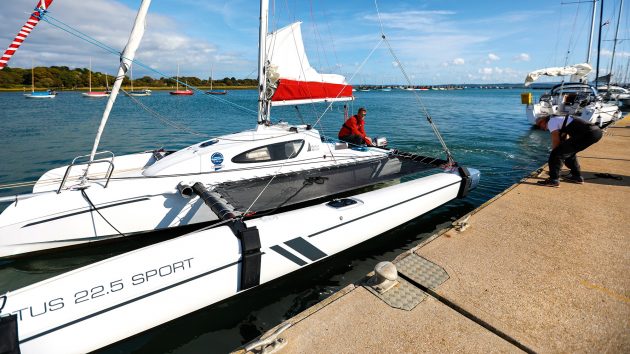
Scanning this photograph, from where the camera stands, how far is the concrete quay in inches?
105

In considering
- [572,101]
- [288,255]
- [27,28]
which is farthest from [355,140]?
[572,101]

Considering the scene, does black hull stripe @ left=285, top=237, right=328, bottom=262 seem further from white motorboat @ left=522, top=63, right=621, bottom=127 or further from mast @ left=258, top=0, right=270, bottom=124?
white motorboat @ left=522, top=63, right=621, bottom=127

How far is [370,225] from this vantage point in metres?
5.14

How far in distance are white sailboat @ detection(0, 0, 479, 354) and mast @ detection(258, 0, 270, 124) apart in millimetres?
30

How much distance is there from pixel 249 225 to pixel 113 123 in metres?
21.0

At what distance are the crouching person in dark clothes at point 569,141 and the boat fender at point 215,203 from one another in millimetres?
6514

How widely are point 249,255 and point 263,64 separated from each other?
5.16 metres

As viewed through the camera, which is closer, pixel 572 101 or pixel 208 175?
pixel 208 175

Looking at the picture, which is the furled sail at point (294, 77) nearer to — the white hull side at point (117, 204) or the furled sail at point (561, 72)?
the white hull side at point (117, 204)

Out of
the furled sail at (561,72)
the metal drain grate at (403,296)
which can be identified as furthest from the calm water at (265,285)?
the furled sail at (561,72)

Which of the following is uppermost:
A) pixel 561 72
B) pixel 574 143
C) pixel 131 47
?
pixel 561 72

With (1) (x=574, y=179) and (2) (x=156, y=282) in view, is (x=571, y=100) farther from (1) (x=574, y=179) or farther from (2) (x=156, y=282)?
(2) (x=156, y=282)

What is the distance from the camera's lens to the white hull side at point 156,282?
9.01 feet

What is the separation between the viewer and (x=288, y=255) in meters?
4.12
